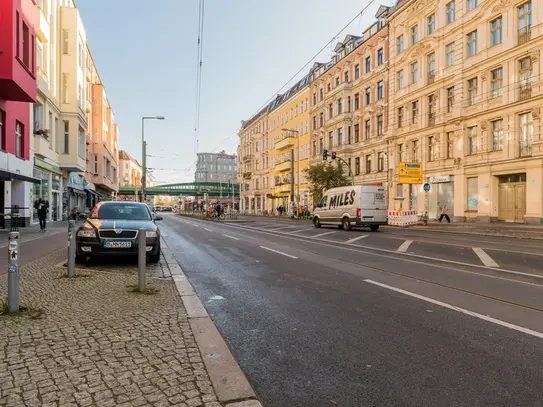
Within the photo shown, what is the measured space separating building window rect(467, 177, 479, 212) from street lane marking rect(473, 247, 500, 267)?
17.5 metres

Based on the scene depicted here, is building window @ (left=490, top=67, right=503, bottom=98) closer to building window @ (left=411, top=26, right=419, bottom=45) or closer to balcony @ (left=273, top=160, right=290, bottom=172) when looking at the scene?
building window @ (left=411, top=26, right=419, bottom=45)

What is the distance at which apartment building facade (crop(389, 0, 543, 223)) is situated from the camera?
24.2m

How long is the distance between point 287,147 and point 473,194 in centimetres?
3593

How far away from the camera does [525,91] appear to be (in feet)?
79.8

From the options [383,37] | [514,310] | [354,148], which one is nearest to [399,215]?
[354,148]

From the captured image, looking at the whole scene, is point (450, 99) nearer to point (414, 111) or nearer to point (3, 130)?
point (414, 111)

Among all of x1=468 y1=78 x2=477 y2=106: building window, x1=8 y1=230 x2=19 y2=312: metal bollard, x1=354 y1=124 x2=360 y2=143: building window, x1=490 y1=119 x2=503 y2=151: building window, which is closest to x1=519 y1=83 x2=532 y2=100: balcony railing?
x1=490 y1=119 x2=503 y2=151: building window

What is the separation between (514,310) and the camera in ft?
16.8

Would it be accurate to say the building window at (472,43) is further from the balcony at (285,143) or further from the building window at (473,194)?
the balcony at (285,143)

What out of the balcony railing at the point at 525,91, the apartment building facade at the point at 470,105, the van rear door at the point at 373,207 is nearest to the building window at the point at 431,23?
the apartment building facade at the point at 470,105

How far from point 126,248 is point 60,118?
84.7 ft

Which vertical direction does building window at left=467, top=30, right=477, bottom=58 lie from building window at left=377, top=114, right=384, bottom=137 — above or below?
above

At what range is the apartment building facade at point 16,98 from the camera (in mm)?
15570

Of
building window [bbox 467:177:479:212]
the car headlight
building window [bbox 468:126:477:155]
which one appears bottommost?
the car headlight
